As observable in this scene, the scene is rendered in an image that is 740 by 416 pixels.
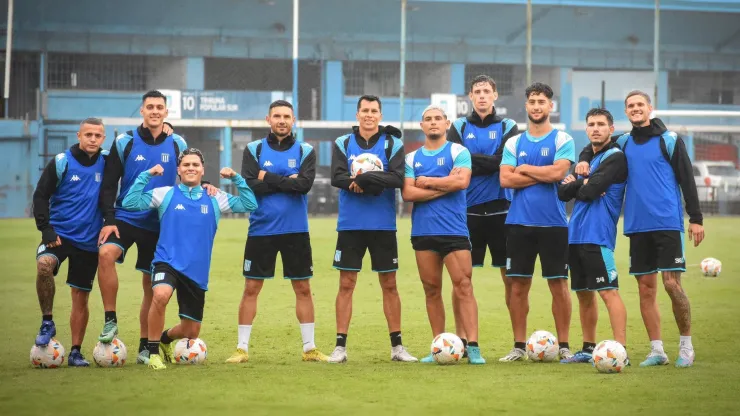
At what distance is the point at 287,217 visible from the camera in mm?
10578

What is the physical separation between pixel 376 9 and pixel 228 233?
66.5ft

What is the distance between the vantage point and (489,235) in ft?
36.3

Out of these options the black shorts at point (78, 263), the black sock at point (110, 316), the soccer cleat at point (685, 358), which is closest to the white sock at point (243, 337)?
the black sock at point (110, 316)

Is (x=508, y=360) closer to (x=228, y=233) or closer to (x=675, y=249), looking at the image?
(x=675, y=249)

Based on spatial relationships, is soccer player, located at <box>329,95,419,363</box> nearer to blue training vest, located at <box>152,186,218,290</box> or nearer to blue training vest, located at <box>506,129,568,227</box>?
blue training vest, located at <box>506,129,568,227</box>

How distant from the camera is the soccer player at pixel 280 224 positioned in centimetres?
1048

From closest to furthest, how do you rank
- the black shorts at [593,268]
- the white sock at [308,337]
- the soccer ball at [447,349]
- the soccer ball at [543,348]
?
the soccer ball at [447,349], the black shorts at [593,268], the soccer ball at [543,348], the white sock at [308,337]

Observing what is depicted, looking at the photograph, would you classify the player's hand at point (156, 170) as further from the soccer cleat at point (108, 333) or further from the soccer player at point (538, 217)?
the soccer player at point (538, 217)

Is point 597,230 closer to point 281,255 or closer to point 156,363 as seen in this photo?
point 281,255

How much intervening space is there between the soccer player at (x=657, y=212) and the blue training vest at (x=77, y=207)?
14.9ft

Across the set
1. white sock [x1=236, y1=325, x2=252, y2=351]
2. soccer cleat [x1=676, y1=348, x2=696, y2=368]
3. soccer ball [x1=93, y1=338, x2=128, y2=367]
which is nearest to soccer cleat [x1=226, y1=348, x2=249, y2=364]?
white sock [x1=236, y1=325, x2=252, y2=351]

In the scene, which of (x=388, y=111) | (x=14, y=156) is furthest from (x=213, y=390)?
(x=388, y=111)

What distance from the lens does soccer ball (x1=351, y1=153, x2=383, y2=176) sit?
10391 millimetres

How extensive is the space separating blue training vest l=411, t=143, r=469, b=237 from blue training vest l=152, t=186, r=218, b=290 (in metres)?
1.96
